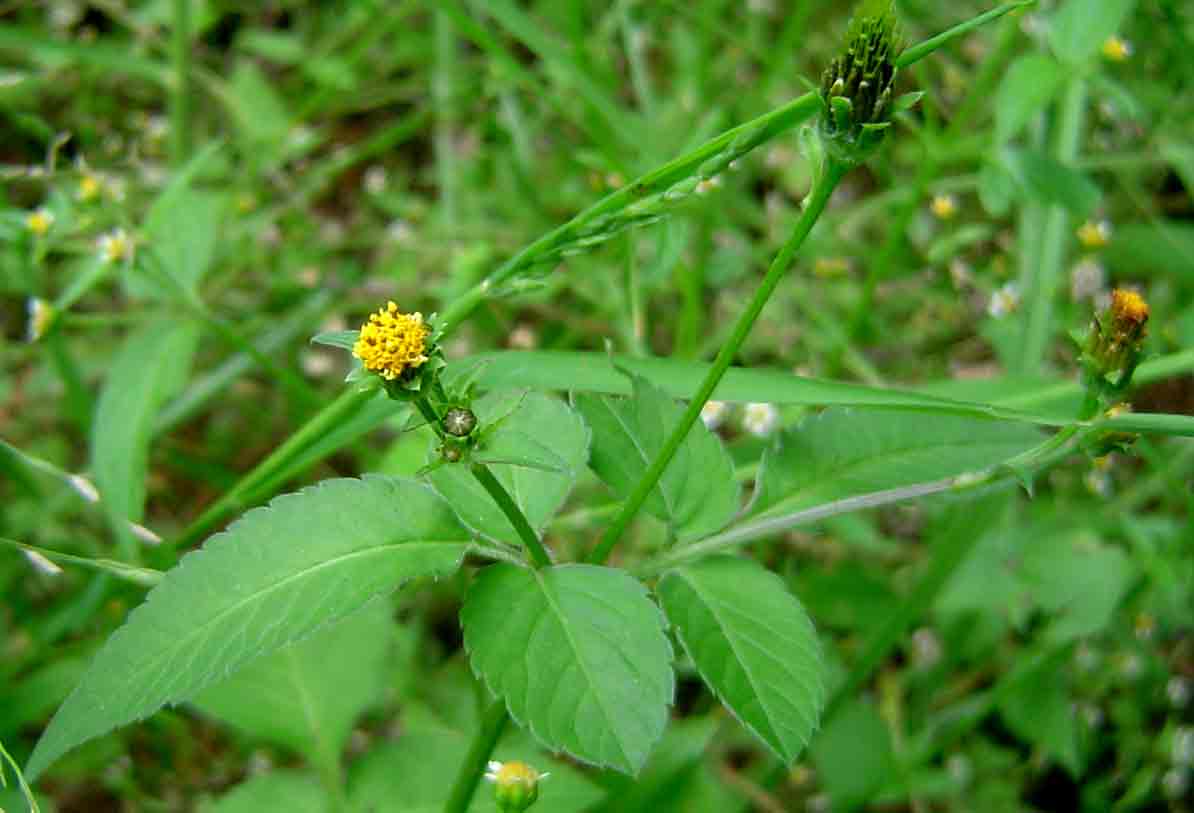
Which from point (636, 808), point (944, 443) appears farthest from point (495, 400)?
point (636, 808)

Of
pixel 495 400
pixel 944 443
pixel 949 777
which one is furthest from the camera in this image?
pixel 949 777

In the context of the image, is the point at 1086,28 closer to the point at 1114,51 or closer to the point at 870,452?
the point at 1114,51

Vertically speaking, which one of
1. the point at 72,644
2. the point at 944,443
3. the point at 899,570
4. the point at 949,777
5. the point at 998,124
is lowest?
the point at 949,777

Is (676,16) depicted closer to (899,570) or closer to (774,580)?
(899,570)

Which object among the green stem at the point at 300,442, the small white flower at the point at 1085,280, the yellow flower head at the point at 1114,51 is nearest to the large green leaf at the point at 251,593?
the green stem at the point at 300,442

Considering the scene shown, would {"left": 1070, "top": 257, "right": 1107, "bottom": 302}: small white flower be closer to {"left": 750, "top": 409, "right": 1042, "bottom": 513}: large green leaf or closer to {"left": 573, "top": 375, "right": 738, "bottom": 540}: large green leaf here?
{"left": 750, "top": 409, "right": 1042, "bottom": 513}: large green leaf

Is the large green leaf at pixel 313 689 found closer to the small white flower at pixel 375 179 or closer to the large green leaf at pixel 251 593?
the large green leaf at pixel 251 593
